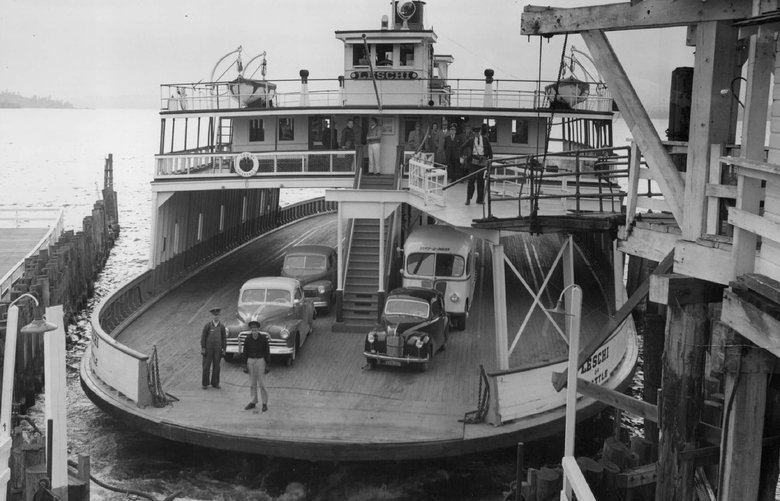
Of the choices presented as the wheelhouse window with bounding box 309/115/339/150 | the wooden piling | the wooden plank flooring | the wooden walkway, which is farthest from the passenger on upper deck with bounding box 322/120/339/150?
the wooden piling

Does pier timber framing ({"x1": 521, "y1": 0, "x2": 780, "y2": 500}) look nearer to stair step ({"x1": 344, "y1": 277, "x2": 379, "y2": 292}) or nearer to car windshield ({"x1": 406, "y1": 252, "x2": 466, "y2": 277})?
car windshield ({"x1": 406, "y1": 252, "x2": 466, "y2": 277})

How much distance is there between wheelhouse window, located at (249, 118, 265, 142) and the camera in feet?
101

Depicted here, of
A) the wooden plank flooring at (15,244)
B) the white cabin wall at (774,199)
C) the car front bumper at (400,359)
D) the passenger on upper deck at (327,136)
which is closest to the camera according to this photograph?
the white cabin wall at (774,199)

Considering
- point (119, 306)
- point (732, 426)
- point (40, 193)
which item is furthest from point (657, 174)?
point (40, 193)

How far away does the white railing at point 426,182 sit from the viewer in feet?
68.8

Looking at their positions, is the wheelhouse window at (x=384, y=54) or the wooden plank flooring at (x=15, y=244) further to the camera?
the wooden plank flooring at (x=15, y=244)

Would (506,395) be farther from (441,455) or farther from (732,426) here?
(732,426)

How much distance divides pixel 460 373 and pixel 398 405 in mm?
2359

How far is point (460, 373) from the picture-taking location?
1980 cm

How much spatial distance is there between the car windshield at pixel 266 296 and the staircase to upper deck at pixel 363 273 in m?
2.13

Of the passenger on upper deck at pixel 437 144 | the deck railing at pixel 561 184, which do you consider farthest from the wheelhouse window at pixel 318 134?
the deck railing at pixel 561 184

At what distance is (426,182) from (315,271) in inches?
209

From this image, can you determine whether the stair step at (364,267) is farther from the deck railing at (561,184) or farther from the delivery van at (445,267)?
the deck railing at (561,184)

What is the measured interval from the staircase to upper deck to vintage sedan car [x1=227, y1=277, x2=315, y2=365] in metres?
1.39
